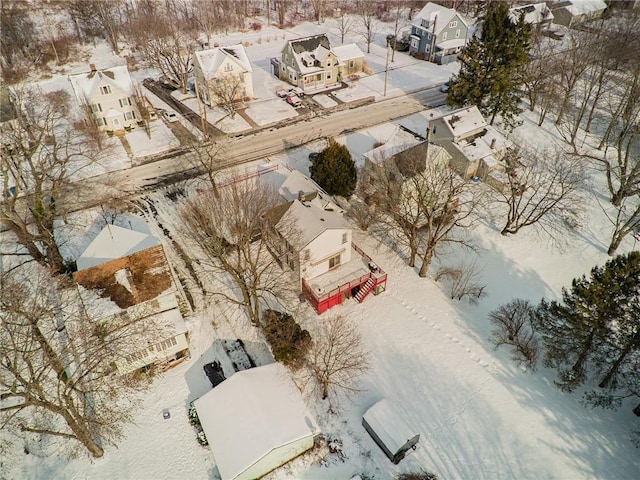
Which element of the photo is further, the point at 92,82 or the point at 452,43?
the point at 452,43

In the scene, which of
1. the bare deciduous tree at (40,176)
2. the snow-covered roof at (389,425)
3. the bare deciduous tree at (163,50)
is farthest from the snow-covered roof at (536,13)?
the snow-covered roof at (389,425)

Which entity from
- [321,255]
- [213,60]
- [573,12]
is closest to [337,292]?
[321,255]

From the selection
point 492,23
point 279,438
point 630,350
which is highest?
point 492,23

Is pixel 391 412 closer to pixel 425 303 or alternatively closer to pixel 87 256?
pixel 425 303

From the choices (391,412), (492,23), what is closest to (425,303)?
(391,412)

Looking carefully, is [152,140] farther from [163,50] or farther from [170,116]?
[163,50]
